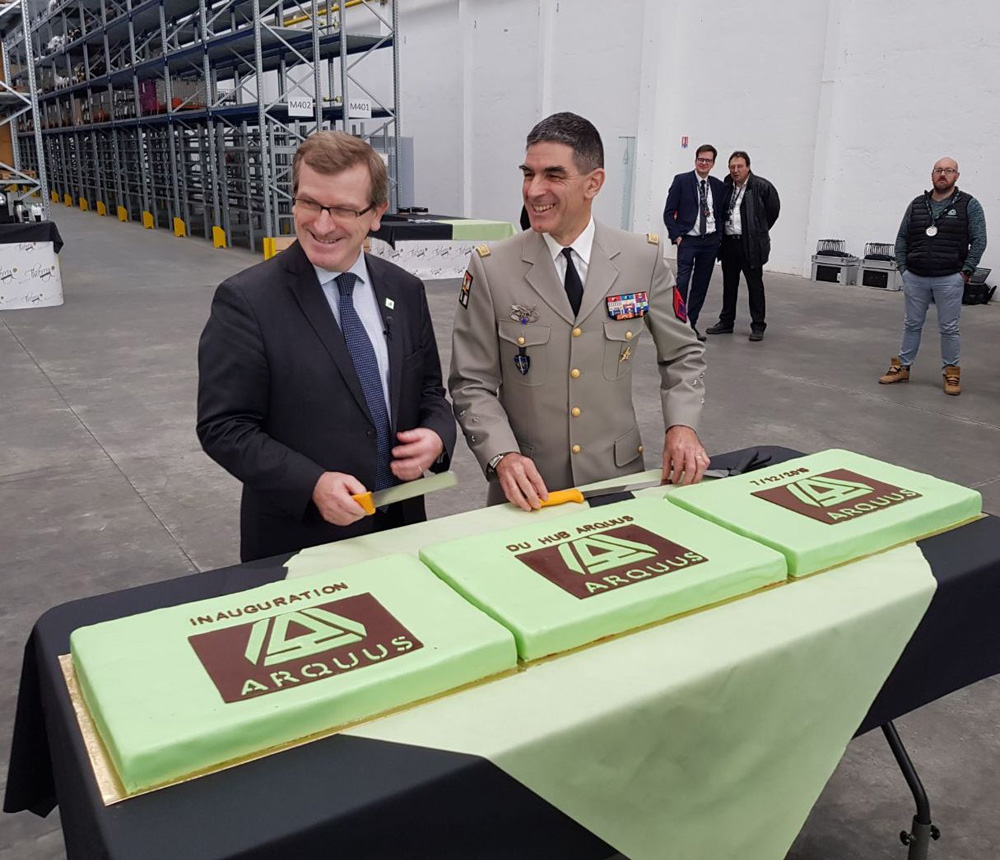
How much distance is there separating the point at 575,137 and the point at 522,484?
2.29ft

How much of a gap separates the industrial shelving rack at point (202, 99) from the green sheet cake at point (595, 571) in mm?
9783

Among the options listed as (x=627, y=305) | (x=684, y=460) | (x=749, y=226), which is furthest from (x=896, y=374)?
(x=684, y=460)

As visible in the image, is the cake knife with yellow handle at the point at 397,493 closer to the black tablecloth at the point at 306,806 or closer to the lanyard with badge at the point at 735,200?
the black tablecloth at the point at 306,806

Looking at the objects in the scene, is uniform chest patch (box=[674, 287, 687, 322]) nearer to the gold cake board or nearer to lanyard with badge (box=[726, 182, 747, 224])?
the gold cake board

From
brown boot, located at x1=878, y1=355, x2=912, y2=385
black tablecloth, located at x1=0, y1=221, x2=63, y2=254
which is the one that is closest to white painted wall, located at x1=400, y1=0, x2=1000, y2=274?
brown boot, located at x1=878, y1=355, x2=912, y2=385

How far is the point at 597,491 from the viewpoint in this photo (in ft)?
5.74

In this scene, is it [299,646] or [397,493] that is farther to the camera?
[397,493]

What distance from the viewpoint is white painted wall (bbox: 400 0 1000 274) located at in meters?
9.59

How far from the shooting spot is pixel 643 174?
13.0m

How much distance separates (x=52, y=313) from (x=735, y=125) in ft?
28.6

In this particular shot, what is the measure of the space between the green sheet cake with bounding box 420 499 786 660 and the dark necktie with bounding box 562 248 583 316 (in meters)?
0.61

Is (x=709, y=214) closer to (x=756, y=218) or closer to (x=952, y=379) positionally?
(x=756, y=218)

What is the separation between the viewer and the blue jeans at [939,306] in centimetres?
577

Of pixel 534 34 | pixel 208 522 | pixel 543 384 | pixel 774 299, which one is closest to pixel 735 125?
pixel 774 299
